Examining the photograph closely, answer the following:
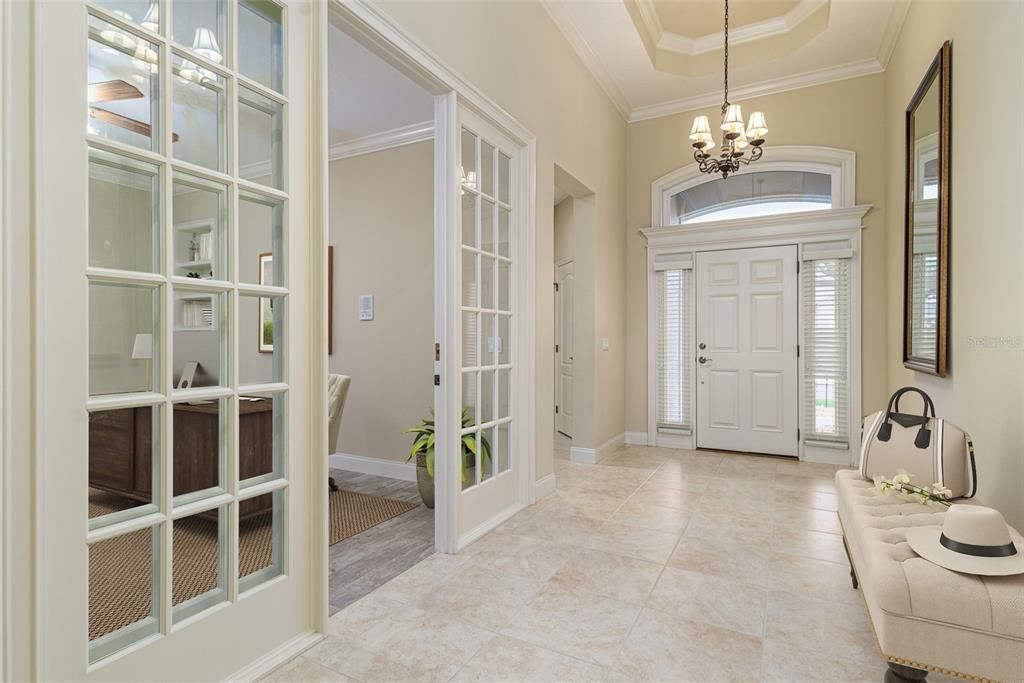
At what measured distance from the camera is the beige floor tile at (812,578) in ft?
7.55

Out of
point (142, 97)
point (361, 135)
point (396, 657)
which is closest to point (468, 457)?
point (396, 657)

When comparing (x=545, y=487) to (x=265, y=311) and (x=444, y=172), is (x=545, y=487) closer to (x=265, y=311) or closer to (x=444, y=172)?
(x=444, y=172)

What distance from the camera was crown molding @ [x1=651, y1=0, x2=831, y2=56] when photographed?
163 inches

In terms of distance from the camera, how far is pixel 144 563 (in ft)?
4.92

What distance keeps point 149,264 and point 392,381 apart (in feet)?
10.1

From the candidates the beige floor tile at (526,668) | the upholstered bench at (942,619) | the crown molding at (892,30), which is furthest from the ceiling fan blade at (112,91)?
the crown molding at (892,30)

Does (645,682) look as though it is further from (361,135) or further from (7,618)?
(361,135)

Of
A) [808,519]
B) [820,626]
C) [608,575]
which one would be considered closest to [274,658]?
[608,575]

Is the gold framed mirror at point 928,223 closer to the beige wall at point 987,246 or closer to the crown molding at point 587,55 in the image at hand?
the beige wall at point 987,246

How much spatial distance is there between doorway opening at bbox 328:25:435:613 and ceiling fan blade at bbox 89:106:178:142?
248cm

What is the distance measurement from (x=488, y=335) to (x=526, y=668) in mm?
1774

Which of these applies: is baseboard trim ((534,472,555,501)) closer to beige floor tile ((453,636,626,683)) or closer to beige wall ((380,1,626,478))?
beige wall ((380,1,626,478))

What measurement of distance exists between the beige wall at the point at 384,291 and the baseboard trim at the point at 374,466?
0.05 metres

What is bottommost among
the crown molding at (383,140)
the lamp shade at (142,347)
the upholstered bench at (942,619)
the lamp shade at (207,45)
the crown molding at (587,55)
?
the upholstered bench at (942,619)
